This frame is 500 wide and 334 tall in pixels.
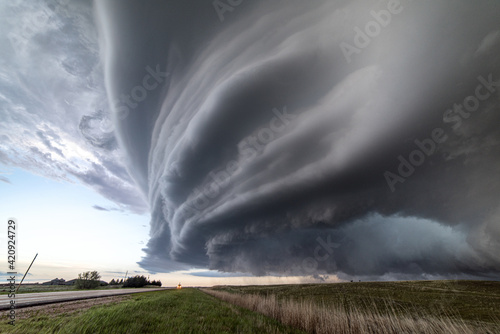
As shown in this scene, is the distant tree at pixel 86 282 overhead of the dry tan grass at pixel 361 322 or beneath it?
overhead

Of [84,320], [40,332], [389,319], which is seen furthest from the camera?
[389,319]

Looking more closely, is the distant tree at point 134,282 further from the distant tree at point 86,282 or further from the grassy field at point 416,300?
the grassy field at point 416,300

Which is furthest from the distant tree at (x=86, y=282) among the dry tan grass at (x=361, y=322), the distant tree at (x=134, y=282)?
the dry tan grass at (x=361, y=322)

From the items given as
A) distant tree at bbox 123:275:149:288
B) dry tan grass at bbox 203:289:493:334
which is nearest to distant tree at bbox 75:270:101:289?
distant tree at bbox 123:275:149:288

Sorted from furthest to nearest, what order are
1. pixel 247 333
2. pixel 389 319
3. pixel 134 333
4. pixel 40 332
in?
1. pixel 389 319
2. pixel 247 333
3. pixel 134 333
4. pixel 40 332

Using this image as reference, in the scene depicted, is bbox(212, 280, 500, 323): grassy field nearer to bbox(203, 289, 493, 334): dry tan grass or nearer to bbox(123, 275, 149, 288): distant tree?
bbox(203, 289, 493, 334): dry tan grass

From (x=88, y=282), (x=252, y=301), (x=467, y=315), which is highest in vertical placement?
(x=88, y=282)

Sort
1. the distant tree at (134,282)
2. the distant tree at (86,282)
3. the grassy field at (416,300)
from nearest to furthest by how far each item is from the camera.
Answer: the grassy field at (416,300)
the distant tree at (86,282)
the distant tree at (134,282)

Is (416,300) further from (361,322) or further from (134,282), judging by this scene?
(134,282)

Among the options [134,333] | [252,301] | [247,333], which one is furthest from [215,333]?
[252,301]

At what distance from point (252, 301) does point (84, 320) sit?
21410 millimetres

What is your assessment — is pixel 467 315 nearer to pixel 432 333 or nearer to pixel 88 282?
pixel 432 333

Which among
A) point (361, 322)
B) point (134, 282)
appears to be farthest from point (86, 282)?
point (361, 322)

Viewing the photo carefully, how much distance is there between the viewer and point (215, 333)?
1027cm
